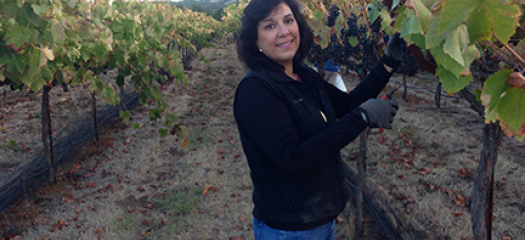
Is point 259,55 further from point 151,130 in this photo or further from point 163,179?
point 151,130

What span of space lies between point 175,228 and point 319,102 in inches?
139

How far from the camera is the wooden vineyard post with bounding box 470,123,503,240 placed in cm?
216

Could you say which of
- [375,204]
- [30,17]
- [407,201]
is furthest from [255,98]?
[407,201]

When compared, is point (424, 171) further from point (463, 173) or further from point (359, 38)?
point (359, 38)

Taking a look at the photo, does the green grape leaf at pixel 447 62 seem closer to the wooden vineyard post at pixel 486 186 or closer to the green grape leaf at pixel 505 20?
the green grape leaf at pixel 505 20

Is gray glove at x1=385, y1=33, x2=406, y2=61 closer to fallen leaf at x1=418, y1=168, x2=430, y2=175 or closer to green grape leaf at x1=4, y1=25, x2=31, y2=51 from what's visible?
green grape leaf at x1=4, y1=25, x2=31, y2=51

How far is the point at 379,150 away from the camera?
6.54 metres

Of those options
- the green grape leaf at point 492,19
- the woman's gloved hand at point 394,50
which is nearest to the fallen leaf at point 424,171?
the woman's gloved hand at point 394,50

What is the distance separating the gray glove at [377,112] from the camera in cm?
142

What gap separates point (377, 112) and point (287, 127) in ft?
1.37

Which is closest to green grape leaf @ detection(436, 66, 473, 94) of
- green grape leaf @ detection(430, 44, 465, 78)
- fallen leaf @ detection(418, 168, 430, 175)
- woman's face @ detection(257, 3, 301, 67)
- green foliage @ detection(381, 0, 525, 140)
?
green foliage @ detection(381, 0, 525, 140)

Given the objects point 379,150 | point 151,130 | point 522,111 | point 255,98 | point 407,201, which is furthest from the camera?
point 151,130

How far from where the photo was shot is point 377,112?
1450mm

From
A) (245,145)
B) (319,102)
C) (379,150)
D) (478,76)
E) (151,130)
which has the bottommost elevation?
(151,130)
